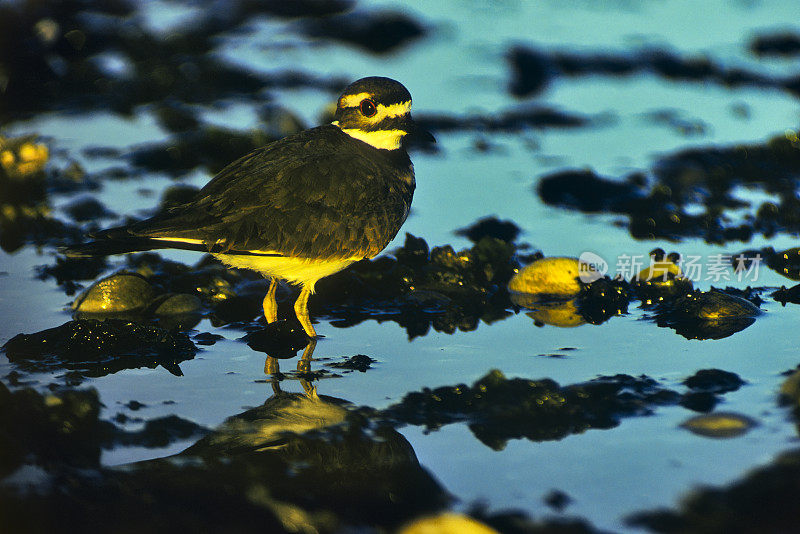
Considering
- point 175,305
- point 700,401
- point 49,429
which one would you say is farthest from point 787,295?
point 49,429

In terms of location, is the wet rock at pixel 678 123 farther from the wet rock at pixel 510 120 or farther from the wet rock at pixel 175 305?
the wet rock at pixel 175 305

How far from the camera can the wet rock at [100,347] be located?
508 cm

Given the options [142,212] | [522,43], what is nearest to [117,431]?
[142,212]

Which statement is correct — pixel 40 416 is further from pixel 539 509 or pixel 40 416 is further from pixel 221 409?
pixel 539 509

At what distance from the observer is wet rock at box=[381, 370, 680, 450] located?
4250 mm

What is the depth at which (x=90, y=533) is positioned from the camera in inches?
133

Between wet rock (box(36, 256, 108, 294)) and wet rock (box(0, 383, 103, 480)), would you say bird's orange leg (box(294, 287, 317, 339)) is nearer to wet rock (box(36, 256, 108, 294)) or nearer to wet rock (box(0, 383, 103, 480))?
wet rock (box(0, 383, 103, 480))

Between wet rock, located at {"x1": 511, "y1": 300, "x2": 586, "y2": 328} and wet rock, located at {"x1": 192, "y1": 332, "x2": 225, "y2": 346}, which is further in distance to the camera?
wet rock, located at {"x1": 511, "y1": 300, "x2": 586, "y2": 328}

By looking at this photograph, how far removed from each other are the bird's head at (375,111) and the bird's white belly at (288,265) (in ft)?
2.94

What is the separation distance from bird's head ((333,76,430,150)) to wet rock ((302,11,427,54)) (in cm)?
601

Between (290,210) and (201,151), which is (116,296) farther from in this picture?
(201,151)

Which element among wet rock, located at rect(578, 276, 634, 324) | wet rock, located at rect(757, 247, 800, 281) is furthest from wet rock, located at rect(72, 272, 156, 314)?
wet rock, located at rect(757, 247, 800, 281)

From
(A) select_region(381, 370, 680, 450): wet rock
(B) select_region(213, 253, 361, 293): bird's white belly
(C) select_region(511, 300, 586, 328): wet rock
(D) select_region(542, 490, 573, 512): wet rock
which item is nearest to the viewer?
(D) select_region(542, 490, 573, 512): wet rock

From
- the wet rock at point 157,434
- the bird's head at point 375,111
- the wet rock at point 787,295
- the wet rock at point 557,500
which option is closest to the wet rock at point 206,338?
the wet rock at point 157,434
